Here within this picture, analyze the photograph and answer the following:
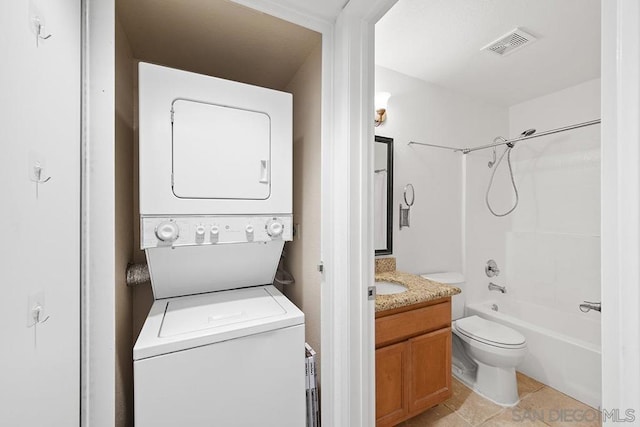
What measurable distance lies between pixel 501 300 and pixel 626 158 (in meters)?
3.17

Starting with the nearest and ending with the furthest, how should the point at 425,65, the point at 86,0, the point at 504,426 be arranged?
1. the point at 86,0
2. the point at 504,426
3. the point at 425,65

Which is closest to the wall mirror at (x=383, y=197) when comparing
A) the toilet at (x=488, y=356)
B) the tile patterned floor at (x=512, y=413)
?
the toilet at (x=488, y=356)

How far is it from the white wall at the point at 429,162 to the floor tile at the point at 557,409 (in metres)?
1.20

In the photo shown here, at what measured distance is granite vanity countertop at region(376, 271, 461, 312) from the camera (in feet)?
5.34

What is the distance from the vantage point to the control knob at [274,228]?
4.66 feet

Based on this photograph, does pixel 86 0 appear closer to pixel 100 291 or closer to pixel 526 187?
pixel 100 291

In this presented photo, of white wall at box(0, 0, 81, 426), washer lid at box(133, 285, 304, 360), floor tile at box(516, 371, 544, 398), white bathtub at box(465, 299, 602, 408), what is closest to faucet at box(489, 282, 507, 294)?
white bathtub at box(465, 299, 602, 408)

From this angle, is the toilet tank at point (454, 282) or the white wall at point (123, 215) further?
the toilet tank at point (454, 282)

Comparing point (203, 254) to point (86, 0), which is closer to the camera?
point (86, 0)

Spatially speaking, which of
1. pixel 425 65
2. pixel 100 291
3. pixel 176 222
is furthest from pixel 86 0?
pixel 425 65

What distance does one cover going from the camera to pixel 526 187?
3.08 meters

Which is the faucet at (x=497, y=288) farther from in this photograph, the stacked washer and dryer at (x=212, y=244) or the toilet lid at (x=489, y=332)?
the stacked washer and dryer at (x=212, y=244)

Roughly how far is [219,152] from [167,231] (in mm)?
439

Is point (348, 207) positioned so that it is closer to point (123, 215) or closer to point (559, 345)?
point (123, 215)
